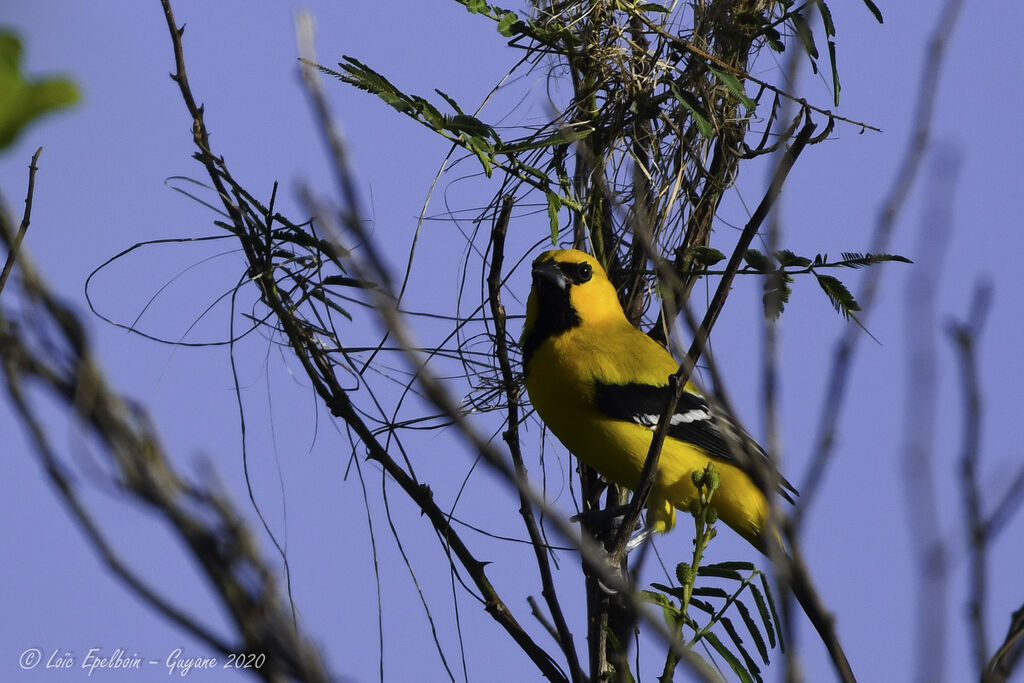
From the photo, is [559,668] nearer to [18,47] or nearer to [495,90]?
[495,90]

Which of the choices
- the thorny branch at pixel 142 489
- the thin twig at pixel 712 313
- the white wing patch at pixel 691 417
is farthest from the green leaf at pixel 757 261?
the thorny branch at pixel 142 489

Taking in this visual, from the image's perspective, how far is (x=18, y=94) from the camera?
896 millimetres

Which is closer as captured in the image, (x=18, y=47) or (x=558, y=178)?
(x=18, y=47)

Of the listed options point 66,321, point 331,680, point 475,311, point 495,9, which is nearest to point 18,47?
point 66,321

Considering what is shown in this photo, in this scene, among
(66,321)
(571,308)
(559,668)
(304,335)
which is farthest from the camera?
(571,308)

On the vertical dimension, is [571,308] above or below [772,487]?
above

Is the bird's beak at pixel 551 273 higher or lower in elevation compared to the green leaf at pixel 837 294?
higher

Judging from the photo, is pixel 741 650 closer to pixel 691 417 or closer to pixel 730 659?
pixel 730 659

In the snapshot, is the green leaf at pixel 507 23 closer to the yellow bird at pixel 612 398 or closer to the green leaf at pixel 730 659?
the yellow bird at pixel 612 398

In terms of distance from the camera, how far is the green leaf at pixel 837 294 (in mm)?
2688

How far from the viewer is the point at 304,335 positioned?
2.66 metres

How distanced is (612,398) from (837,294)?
1.07m

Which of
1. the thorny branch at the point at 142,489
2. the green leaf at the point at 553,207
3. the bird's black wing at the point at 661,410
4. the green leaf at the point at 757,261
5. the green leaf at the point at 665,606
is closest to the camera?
the thorny branch at the point at 142,489

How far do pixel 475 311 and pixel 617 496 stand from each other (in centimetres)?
77
